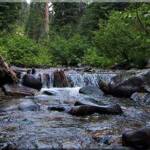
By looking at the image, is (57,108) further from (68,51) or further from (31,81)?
(68,51)

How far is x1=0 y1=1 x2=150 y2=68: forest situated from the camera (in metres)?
18.8

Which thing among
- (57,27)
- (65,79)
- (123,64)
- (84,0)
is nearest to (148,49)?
(123,64)

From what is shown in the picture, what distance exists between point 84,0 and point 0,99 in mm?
27979

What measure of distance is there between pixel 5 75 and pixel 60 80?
8.58 feet

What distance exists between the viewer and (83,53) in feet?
84.0

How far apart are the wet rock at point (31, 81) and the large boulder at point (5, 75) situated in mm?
419

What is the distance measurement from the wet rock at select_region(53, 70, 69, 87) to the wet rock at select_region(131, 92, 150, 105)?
3.43 metres

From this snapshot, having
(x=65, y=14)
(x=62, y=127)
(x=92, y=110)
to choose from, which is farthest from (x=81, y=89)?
(x=65, y=14)

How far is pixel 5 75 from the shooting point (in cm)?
1254

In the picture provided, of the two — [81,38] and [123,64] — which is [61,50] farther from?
[123,64]

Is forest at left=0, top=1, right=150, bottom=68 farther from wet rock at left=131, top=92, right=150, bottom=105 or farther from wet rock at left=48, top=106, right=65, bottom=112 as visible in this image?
wet rock at left=48, top=106, right=65, bottom=112

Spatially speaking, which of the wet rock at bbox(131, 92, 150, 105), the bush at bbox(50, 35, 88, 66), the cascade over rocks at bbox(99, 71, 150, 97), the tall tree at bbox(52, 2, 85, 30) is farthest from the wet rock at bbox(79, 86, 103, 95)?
the tall tree at bbox(52, 2, 85, 30)

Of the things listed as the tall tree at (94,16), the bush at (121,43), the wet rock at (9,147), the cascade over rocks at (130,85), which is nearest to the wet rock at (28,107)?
the wet rock at (9,147)

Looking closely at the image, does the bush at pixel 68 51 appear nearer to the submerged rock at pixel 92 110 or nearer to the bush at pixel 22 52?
the bush at pixel 22 52
